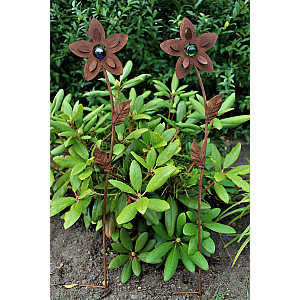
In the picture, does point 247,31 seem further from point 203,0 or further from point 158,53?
point 158,53

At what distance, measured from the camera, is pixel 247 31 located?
254 centimetres

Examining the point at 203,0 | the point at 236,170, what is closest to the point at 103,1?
the point at 203,0

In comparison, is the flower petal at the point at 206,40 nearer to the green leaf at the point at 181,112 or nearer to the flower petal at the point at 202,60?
the flower petal at the point at 202,60

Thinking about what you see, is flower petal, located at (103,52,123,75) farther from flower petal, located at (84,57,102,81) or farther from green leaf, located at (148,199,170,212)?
green leaf, located at (148,199,170,212)

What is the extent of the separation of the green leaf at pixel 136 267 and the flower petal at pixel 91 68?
0.84 metres

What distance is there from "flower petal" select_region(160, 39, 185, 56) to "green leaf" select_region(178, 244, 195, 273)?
0.83 m

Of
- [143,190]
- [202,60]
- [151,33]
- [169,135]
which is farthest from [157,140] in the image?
[151,33]

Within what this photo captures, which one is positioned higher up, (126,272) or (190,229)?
(190,229)

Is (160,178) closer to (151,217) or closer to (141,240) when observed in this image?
(151,217)

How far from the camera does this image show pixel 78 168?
1357 mm

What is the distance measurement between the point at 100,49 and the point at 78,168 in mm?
516

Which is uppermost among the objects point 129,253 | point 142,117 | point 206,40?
point 206,40

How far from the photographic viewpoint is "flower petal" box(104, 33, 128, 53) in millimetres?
1128

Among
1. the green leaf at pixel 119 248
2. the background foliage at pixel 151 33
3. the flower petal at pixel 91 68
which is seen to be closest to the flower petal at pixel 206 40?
the flower petal at pixel 91 68
